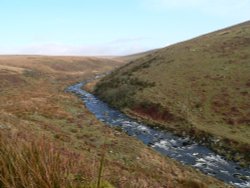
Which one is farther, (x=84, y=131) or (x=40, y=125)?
(x=84, y=131)

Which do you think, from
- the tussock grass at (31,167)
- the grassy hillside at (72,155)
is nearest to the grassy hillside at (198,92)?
the grassy hillside at (72,155)

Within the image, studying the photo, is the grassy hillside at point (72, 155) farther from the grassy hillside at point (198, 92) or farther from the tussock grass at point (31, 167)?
the grassy hillside at point (198, 92)

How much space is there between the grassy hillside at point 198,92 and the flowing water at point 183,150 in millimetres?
1684

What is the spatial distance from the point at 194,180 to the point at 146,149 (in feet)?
26.9

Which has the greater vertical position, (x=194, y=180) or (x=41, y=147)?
(x=41, y=147)

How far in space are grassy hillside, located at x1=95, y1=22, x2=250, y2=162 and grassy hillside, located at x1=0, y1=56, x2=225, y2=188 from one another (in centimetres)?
810

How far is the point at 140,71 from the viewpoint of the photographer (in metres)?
71.8

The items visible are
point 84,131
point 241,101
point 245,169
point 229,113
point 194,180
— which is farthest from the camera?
point 241,101

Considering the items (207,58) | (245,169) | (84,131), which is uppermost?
(207,58)

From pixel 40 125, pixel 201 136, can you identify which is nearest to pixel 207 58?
pixel 201 136

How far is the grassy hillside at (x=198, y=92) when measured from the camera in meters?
40.5

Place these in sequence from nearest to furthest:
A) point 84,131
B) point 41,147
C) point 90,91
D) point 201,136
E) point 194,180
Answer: point 41,147
point 194,180
point 84,131
point 201,136
point 90,91

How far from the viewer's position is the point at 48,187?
6273mm

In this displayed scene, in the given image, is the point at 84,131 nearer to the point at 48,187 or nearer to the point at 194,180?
the point at 194,180
